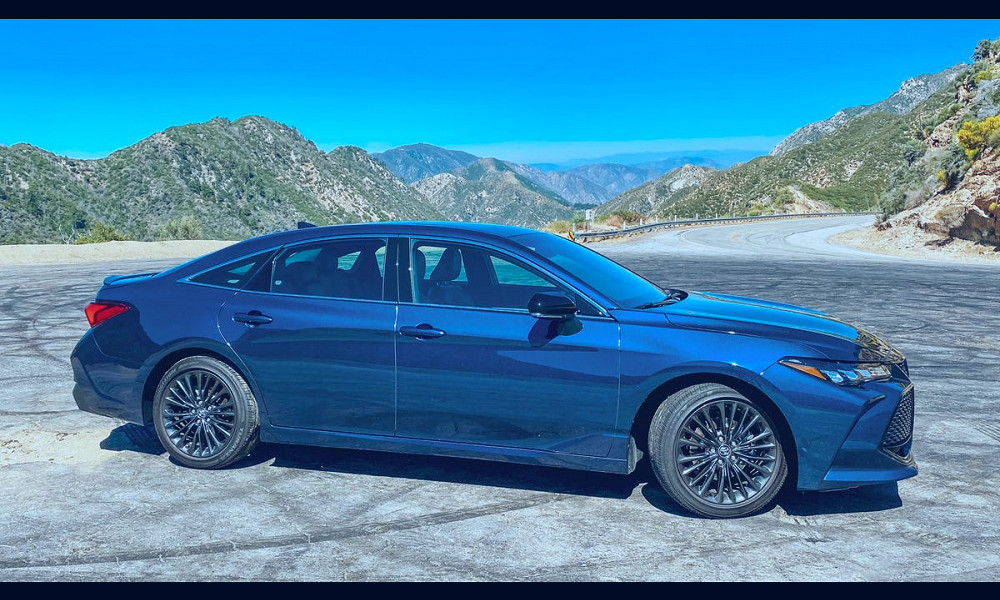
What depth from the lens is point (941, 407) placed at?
7.02 meters

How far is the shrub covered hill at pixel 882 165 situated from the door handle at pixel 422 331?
27.5 metres

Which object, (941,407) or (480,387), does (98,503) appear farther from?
(941,407)

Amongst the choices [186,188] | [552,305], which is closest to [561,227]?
[552,305]

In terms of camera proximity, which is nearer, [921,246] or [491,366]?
[491,366]

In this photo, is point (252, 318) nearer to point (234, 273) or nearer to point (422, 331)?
point (234, 273)

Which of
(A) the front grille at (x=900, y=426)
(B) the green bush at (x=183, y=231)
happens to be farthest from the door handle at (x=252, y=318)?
(B) the green bush at (x=183, y=231)

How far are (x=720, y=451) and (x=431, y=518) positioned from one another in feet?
5.54

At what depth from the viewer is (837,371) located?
4.55 m

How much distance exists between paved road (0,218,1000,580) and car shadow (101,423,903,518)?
0.02 m

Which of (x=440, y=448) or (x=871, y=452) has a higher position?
(x=871, y=452)

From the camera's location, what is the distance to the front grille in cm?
456

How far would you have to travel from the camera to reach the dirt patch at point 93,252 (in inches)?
1075

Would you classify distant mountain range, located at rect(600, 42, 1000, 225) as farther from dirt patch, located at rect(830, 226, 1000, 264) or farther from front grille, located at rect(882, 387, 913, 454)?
front grille, located at rect(882, 387, 913, 454)

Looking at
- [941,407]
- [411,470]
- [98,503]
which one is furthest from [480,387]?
[941,407]
